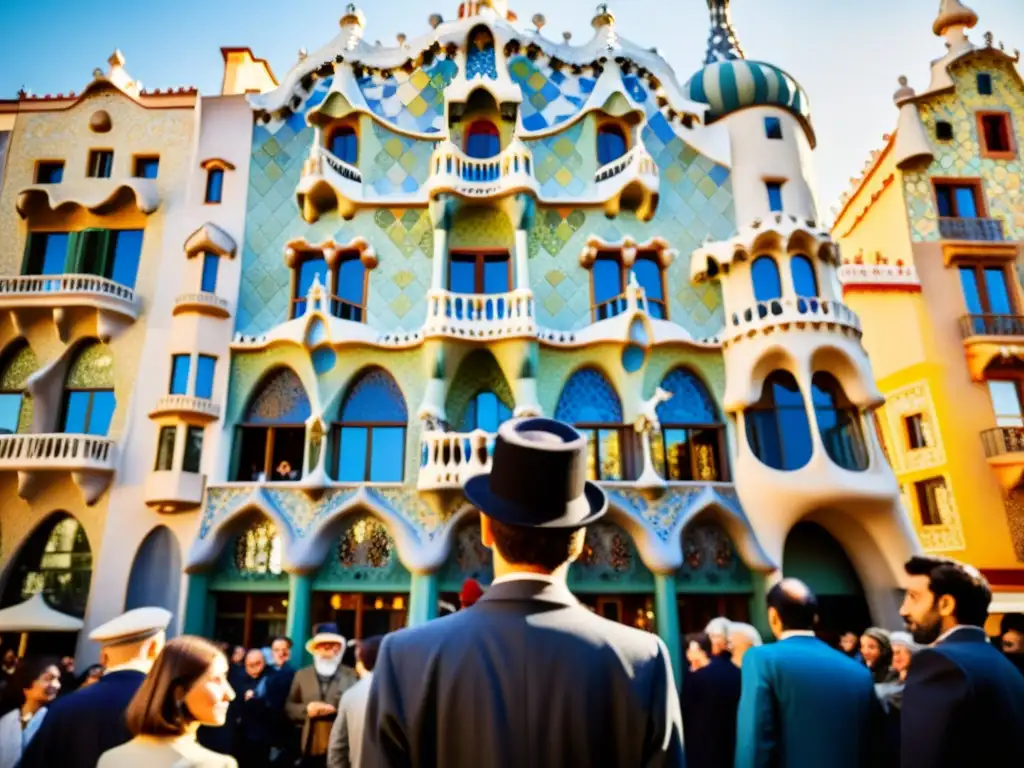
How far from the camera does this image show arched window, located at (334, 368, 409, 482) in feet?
47.3

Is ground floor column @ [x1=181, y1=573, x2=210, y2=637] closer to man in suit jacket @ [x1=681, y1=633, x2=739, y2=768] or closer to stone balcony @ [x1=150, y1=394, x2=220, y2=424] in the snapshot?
stone balcony @ [x1=150, y1=394, x2=220, y2=424]

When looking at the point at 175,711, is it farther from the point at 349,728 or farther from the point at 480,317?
the point at 480,317

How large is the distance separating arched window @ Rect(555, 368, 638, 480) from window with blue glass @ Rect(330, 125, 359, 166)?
7919mm

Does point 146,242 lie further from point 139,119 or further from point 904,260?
point 904,260

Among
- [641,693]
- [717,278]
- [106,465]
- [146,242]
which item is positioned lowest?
[641,693]

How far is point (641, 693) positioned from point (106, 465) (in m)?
14.9

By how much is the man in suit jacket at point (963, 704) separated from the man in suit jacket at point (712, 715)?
8.98 feet

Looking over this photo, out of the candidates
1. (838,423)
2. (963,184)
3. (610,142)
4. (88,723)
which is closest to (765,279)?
(838,423)

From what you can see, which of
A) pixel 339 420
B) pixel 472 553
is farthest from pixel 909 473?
pixel 339 420

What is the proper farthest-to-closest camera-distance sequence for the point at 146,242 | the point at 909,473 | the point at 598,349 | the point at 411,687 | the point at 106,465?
the point at 909,473, the point at 146,242, the point at 598,349, the point at 106,465, the point at 411,687

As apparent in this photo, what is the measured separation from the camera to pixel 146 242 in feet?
53.0

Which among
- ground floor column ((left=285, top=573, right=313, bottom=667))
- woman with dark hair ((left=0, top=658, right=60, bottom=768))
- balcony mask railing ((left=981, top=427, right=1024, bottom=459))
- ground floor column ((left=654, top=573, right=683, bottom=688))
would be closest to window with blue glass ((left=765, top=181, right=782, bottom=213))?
balcony mask railing ((left=981, top=427, right=1024, bottom=459))

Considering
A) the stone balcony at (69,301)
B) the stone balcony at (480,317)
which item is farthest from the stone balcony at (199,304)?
the stone balcony at (480,317)

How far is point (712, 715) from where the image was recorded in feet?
18.5
